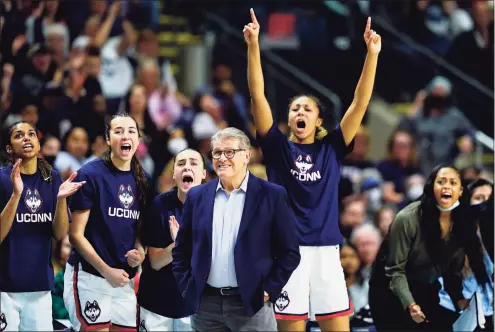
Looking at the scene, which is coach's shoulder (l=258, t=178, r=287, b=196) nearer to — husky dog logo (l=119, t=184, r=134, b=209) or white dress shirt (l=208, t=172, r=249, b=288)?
white dress shirt (l=208, t=172, r=249, b=288)

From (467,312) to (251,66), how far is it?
266cm

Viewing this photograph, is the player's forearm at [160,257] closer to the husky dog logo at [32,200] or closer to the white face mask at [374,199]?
the husky dog logo at [32,200]

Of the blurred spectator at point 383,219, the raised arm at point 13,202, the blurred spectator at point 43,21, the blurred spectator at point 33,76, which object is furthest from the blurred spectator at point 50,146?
the blurred spectator at point 383,219

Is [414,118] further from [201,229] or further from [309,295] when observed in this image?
[201,229]

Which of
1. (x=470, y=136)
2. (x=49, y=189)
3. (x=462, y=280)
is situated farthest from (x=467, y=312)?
(x=470, y=136)

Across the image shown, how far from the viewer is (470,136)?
13562 mm

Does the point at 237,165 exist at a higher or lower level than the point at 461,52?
lower

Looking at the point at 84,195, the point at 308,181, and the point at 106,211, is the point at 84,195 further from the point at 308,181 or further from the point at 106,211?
the point at 308,181

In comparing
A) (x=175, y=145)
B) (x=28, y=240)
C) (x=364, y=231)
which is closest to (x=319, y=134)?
(x=28, y=240)

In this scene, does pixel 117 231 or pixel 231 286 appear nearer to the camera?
pixel 231 286

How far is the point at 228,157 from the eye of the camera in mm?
7477

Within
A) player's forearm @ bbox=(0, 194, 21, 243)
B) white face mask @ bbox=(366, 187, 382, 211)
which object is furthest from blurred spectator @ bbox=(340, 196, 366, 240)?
player's forearm @ bbox=(0, 194, 21, 243)

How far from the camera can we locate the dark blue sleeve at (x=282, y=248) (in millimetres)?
7414

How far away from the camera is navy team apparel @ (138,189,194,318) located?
834 cm
